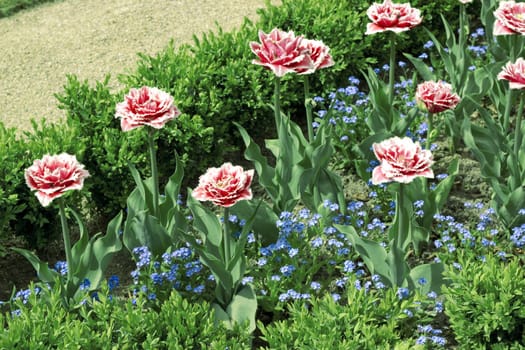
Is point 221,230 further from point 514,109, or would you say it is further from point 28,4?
point 28,4

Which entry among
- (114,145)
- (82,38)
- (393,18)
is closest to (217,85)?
(114,145)

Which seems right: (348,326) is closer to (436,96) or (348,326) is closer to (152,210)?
(152,210)

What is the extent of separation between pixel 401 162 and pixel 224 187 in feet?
2.69

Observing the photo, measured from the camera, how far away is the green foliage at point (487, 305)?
3971mm

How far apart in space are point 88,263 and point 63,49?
12.6 feet

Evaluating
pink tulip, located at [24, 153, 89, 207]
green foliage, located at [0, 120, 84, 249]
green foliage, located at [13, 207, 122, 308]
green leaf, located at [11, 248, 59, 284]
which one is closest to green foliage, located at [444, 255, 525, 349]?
green foliage, located at [13, 207, 122, 308]

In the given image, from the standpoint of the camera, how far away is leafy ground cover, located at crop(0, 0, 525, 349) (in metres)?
3.95

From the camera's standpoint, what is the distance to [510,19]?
4.82 metres

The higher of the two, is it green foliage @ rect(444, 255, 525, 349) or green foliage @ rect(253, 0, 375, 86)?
green foliage @ rect(253, 0, 375, 86)

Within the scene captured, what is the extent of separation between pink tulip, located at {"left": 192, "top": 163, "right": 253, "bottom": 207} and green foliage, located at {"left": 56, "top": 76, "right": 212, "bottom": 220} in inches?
50.4

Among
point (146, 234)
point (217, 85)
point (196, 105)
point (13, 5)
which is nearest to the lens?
point (146, 234)

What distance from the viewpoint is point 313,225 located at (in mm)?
4711

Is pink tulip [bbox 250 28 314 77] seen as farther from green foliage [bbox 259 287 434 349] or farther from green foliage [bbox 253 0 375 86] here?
green foliage [bbox 253 0 375 86]

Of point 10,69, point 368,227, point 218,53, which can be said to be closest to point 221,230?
point 368,227
